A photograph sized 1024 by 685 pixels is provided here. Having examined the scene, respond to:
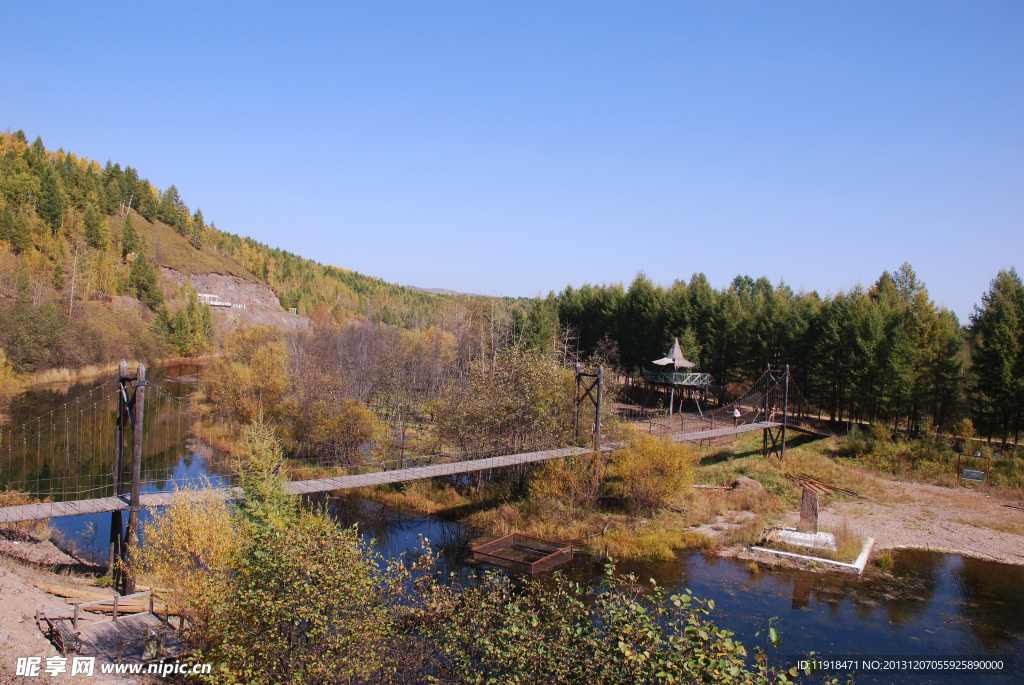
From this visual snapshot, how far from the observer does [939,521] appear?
66.7 feet

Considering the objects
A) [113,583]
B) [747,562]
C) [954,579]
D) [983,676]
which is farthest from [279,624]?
[954,579]

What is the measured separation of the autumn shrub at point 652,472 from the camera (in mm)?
20344

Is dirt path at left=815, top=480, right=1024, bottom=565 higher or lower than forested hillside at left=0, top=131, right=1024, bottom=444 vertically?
lower

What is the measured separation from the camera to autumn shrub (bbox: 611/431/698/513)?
2034 centimetres

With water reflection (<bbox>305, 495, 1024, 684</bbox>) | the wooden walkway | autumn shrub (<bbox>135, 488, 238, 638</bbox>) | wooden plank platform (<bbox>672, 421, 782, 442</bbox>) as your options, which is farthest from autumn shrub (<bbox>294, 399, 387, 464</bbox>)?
autumn shrub (<bbox>135, 488, 238, 638</bbox>)

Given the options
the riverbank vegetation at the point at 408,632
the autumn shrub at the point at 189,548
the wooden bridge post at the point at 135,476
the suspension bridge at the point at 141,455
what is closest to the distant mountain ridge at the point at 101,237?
the suspension bridge at the point at 141,455

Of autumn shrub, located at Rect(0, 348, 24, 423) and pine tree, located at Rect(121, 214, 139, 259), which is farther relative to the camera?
pine tree, located at Rect(121, 214, 139, 259)

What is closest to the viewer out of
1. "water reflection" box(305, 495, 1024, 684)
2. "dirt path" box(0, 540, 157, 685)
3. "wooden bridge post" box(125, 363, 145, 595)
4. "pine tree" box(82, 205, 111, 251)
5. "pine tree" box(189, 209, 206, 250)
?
"dirt path" box(0, 540, 157, 685)

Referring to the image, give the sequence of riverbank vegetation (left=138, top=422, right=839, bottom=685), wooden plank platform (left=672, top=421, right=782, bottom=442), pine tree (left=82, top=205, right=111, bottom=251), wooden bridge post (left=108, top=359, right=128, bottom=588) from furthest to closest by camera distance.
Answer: pine tree (left=82, top=205, right=111, bottom=251) → wooden plank platform (left=672, top=421, right=782, bottom=442) → wooden bridge post (left=108, top=359, right=128, bottom=588) → riverbank vegetation (left=138, top=422, right=839, bottom=685)

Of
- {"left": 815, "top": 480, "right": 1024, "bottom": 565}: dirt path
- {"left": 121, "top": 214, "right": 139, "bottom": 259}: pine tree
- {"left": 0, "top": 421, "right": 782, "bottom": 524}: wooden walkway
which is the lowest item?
{"left": 815, "top": 480, "right": 1024, "bottom": 565}: dirt path

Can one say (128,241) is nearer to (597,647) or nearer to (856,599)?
(856,599)

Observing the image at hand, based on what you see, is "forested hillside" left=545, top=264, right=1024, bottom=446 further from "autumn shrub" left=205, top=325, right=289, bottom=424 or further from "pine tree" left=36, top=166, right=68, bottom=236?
"pine tree" left=36, top=166, right=68, bottom=236

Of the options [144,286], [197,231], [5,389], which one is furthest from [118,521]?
[197,231]

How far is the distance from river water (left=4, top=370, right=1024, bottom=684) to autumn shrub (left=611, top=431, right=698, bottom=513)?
9.04 ft
